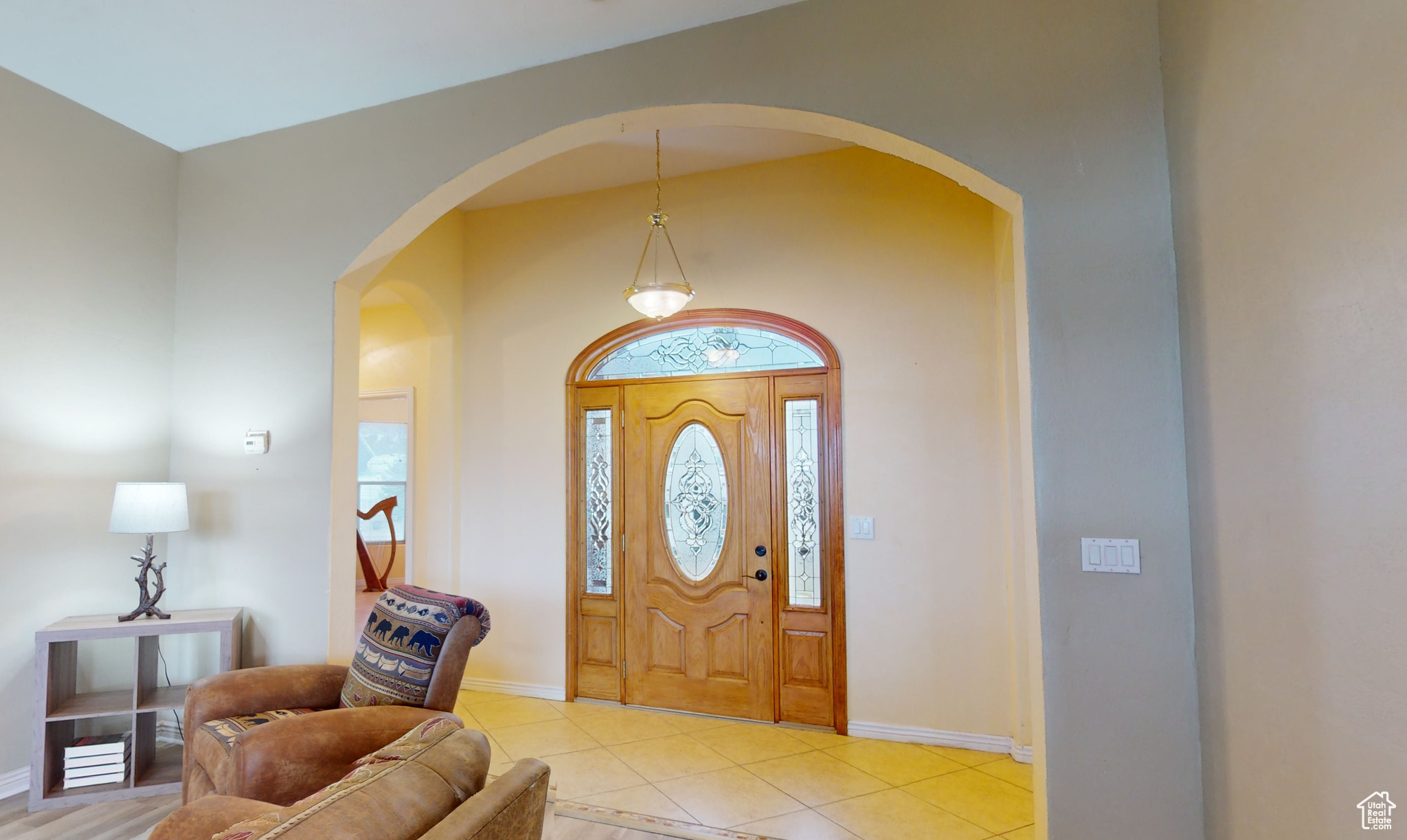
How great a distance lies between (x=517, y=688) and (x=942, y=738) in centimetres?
Answer: 260

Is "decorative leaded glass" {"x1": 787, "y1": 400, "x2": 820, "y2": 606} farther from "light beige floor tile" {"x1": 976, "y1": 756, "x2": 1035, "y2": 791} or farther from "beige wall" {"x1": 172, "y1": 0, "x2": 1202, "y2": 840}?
"beige wall" {"x1": 172, "y1": 0, "x2": 1202, "y2": 840}

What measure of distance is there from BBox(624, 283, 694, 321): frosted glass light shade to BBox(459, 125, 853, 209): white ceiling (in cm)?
80

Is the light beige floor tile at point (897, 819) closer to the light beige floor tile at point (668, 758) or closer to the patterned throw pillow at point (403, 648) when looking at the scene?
the light beige floor tile at point (668, 758)

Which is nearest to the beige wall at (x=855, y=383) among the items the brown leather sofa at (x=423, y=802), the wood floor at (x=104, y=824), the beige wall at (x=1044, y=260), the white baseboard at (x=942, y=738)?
the white baseboard at (x=942, y=738)

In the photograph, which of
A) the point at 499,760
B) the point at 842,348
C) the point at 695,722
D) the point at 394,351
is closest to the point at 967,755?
the point at 695,722

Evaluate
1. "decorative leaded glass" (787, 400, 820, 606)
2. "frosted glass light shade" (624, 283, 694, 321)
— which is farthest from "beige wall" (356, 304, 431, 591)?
"decorative leaded glass" (787, 400, 820, 606)

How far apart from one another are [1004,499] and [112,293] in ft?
14.7

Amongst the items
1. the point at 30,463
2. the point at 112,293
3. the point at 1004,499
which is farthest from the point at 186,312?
the point at 1004,499

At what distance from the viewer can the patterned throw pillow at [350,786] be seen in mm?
1020

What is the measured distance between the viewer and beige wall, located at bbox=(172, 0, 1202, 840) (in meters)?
1.91

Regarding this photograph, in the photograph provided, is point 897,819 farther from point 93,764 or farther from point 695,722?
point 93,764

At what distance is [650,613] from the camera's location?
13.6ft

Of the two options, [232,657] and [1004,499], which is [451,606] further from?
[1004,499]

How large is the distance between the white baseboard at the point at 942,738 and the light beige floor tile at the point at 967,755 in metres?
0.02
